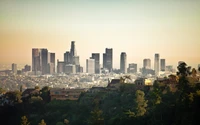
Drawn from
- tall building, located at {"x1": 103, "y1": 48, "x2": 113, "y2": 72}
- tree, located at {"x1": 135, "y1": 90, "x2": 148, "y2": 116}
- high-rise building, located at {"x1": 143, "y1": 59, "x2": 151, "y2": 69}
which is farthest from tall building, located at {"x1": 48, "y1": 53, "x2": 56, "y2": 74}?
tree, located at {"x1": 135, "y1": 90, "x2": 148, "y2": 116}

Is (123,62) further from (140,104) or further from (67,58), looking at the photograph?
(140,104)

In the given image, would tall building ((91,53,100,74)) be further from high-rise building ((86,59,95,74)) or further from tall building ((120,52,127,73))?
tall building ((120,52,127,73))

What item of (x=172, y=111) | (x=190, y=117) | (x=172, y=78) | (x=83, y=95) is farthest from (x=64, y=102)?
(x=190, y=117)

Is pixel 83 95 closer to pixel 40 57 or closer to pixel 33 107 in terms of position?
pixel 33 107

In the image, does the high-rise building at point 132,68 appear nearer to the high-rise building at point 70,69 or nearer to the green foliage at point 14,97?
A: the high-rise building at point 70,69

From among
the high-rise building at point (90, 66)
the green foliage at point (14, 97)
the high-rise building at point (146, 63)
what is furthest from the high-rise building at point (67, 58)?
the green foliage at point (14, 97)
